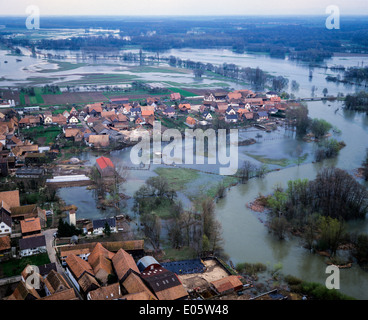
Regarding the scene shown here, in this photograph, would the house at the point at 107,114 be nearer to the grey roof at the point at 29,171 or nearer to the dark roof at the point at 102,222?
the grey roof at the point at 29,171

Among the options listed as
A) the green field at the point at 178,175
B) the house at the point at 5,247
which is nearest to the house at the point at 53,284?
the house at the point at 5,247

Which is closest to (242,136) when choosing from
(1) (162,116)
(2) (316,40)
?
(1) (162,116)

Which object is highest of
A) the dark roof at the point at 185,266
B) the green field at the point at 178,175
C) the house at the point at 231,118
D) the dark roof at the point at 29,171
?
the house at the point at 231,118

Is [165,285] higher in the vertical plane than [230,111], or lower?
lower

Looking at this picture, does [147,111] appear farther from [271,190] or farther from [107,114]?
[271,190]

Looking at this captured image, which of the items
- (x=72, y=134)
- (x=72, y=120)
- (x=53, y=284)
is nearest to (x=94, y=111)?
Answer: (x=72, y=120)
